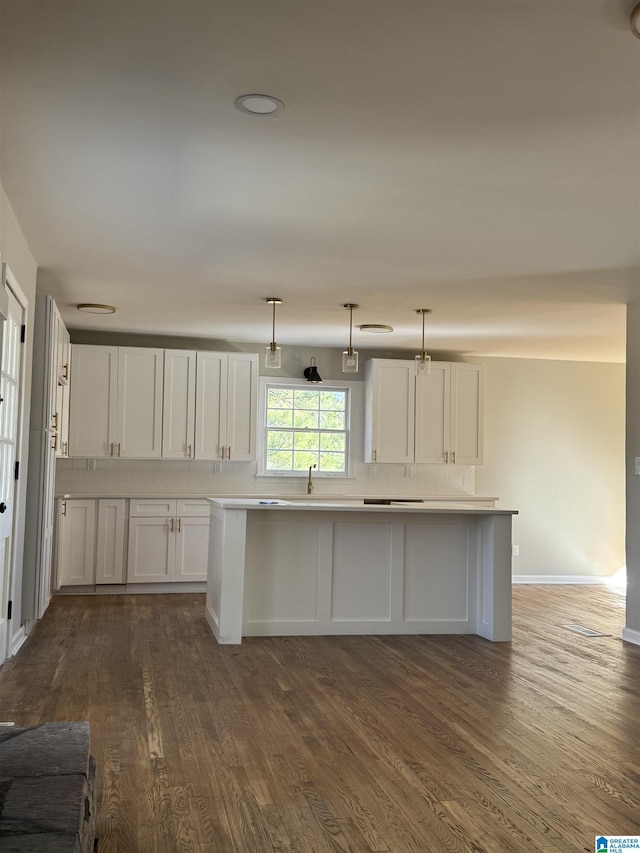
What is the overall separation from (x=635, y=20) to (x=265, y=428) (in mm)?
6476

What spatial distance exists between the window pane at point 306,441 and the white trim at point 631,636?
380 cm

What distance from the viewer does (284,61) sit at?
2586 millimetres

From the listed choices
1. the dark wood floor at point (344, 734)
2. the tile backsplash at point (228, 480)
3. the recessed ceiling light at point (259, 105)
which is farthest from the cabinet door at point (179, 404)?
the recessed ceiling light at point (259, 105)

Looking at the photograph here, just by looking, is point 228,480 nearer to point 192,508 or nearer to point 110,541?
point 192,508

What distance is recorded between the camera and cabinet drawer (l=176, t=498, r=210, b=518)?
7562 millimetres

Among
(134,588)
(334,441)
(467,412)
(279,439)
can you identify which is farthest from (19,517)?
(467,412)

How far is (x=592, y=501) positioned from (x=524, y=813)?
23.0ft

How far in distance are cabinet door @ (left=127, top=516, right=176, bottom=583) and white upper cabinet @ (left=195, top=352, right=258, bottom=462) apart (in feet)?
2.59

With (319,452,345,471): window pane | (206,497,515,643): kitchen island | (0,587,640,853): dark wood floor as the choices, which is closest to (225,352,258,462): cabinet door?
(319,452,345,471): window pane

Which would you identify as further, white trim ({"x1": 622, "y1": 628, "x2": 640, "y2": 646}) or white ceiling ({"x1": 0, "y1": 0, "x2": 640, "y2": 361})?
white trim ({"x1": 622, "y1": 628, "x2": 640, "y2": 646})

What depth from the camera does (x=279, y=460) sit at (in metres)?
8.52

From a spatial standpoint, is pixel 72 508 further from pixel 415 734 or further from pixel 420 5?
pixel 420 5

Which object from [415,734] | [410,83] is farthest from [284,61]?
[415,734]

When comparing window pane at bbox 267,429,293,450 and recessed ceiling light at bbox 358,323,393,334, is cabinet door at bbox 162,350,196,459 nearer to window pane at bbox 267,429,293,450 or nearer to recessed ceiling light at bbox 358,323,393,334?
window pane at bbox 267,429,293,450
